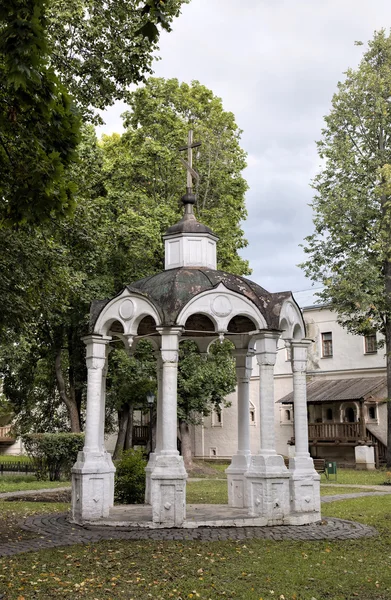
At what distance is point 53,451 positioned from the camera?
2355 cm

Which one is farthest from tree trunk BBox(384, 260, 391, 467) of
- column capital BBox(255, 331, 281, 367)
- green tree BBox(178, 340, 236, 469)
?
column capital BBox(255, 331, 281, 367)

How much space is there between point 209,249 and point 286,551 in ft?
20.8

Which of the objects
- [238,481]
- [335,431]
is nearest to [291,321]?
[238,481]

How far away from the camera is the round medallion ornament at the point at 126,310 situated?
12336 millimetres

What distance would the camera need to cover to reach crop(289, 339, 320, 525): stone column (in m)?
12.3

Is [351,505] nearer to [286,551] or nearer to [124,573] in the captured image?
[286,551]

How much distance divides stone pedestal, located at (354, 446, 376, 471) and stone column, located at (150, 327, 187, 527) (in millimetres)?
22621

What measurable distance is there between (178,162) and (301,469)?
58.8 feet

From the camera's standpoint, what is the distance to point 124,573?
25.8ft

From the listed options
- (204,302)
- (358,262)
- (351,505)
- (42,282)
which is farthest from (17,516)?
(358,262)

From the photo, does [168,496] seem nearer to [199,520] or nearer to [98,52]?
[199,520]

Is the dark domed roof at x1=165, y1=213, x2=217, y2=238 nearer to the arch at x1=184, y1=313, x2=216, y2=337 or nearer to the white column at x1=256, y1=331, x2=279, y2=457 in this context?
the arch at x1=184, y1=313, x2=216, y2=337

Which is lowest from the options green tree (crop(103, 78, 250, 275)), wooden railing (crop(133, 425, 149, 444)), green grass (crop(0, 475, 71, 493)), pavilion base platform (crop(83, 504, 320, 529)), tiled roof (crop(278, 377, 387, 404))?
green grass (crop(0, 475, 71, 493))

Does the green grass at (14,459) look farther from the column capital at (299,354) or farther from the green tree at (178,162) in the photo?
the column capital at (299,354)
